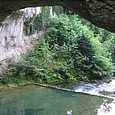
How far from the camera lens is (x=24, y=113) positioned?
291 inches

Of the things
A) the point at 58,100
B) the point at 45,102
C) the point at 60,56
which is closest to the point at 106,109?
the point at 58,100

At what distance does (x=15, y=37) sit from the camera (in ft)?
41.6

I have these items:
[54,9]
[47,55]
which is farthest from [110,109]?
[54,9]

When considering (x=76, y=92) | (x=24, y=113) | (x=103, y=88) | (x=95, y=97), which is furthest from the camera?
(x=103, y=88)

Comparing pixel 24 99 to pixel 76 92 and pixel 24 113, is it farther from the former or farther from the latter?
pixel 76 92

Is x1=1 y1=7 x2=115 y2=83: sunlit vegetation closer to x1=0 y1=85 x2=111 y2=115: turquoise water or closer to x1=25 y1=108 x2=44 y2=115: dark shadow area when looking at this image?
x1=0 y1=85 x2=111 y2=115: turquoise water

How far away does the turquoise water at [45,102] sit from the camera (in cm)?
763

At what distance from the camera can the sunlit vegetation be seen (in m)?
11.6

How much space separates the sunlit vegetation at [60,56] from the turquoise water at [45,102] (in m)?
1.25

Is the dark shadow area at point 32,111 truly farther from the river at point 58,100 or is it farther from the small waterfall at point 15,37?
the small waterfall at point 15,37

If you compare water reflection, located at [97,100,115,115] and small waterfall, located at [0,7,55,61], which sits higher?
small waterfall, located at [0,7,55,61]

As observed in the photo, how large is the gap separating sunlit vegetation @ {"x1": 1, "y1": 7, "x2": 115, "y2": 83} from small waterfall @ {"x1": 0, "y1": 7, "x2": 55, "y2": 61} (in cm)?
42

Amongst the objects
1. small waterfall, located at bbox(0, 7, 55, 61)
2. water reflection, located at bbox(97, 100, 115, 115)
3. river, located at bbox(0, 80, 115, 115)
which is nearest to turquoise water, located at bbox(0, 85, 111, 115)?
river, located at bbox(0, 80, 115, 115)

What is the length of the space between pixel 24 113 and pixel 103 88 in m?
4.84
